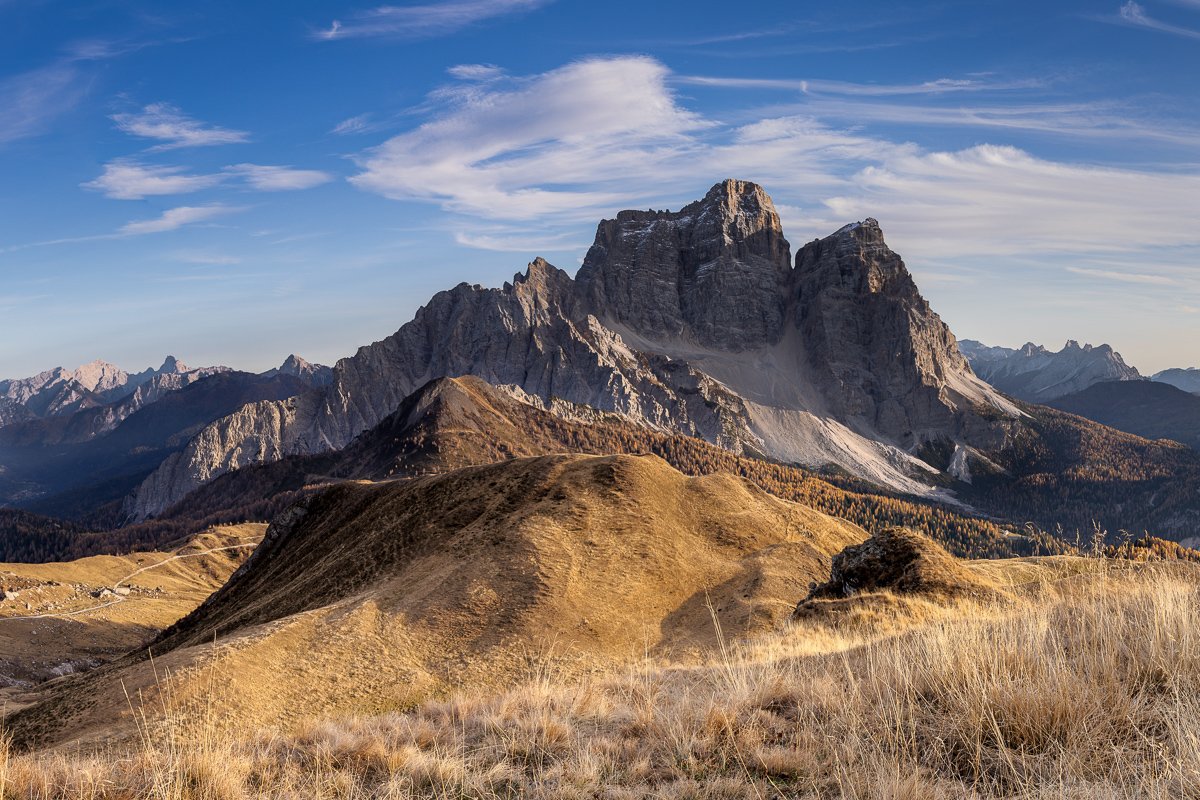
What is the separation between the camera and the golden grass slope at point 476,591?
2261 centimetres

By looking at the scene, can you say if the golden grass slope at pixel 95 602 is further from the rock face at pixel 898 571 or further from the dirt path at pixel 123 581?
the rock face at pixel 898 571

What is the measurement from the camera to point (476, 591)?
30312mm

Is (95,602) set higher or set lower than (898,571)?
lower

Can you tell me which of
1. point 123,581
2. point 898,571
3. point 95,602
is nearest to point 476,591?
point 898,571

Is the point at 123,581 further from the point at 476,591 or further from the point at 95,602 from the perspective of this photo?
the point at 476,591

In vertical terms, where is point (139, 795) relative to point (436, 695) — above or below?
above

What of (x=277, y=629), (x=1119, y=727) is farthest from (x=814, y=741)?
(x=277, y=629)

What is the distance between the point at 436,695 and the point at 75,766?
15.3m

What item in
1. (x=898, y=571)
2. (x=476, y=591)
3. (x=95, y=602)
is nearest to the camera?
(x=898, y=571)

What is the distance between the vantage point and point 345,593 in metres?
34.7

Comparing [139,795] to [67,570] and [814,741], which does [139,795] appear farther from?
[67,570]

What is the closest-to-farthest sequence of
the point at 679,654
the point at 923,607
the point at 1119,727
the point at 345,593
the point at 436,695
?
the point at 1119,727 < the point at 923,607 < the point at 436,695 < the point at 679,654 < the point at 345,593

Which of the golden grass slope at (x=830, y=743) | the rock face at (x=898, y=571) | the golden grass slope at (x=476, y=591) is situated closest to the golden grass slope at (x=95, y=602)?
the golden grass slope at (x=476, y=591)

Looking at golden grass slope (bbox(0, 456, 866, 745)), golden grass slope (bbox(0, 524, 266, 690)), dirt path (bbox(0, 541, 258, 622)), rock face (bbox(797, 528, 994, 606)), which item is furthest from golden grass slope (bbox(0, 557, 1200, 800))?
dirt path (bbox(0, 541, 258, 622))
